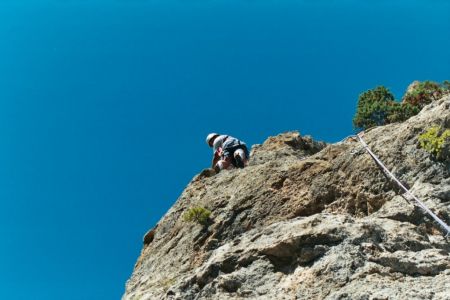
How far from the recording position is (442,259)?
8.98 meters

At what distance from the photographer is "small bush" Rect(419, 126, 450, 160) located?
440 inches

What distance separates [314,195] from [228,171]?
15.9 ft

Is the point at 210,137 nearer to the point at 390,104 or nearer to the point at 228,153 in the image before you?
the point at 228,153

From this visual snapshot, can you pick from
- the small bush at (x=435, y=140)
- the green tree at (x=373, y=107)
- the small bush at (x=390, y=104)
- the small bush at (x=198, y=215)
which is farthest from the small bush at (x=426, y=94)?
the small bush at (x=198, y=215)

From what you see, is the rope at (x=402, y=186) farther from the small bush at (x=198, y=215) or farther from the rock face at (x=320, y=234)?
the small bush at (x=198, y=215)

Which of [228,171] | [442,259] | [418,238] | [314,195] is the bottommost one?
[442,259]

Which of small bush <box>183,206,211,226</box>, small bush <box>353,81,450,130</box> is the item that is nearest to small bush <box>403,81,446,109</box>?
small bush <box>353,81,450,130</box>

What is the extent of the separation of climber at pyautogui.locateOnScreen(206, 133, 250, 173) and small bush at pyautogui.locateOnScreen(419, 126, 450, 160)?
26.2 feet

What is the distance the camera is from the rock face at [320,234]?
29.6ft

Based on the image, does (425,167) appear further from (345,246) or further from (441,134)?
(345,246)

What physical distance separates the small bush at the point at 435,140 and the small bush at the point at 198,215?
5.73 m

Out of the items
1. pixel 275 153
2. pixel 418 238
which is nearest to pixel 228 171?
pixel 275 153

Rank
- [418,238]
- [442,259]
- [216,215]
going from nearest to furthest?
[442,259], [418,238], [216,215]

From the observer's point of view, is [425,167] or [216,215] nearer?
[425,167]
